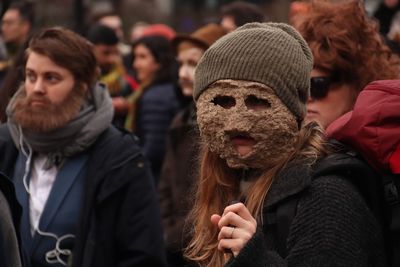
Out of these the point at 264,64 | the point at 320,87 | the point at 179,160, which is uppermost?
the point at 264,64

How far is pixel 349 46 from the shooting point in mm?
4781

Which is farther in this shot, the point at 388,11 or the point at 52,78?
the point at 388,11

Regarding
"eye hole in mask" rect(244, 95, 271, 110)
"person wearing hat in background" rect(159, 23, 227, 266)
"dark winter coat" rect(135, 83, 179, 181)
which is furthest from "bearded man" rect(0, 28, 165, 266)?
"dark winter coat" rect(135, 83, 179, 181)

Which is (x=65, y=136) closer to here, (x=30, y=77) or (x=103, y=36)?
(x=30, y=77)

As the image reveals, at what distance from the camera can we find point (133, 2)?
2233cm

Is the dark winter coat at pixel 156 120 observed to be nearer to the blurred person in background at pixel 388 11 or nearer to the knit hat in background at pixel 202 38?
the knit hat in background at pixel 202 38

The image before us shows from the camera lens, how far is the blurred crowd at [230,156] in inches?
140

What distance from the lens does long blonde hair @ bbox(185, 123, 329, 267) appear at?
3727 millimetres

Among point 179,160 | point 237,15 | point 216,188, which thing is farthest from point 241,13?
point 216,188

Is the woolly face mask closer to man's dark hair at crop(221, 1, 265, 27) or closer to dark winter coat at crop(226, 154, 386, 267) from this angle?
dark winter coat at crop(226, 154, 386, 267)

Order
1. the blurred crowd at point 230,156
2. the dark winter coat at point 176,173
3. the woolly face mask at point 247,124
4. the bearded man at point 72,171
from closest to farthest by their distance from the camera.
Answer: the blurred crowd at point 230,156 < the woolly face mask at point 247,124 < the bearded man at point 72,171 < the dark winter coat at point 176,173

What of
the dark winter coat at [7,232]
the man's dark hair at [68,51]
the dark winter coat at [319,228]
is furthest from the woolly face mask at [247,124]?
the man's dark hair at [68,51]

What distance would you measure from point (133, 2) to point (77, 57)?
16572mm

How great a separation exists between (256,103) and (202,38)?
4.25 meters
